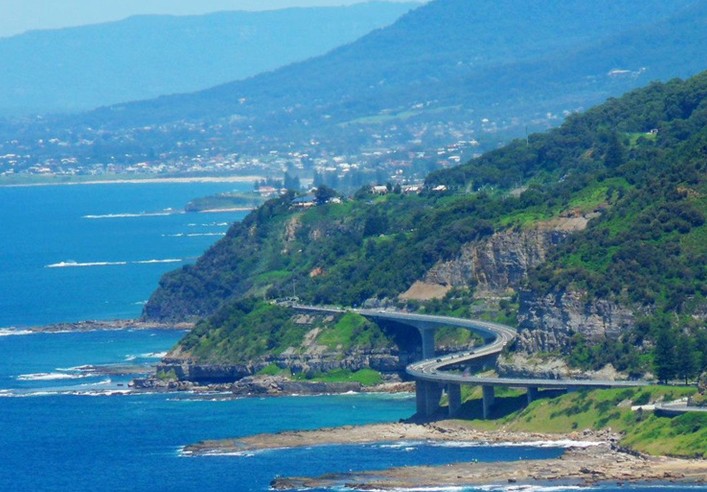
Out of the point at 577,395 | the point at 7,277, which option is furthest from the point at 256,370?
the point at 7,277

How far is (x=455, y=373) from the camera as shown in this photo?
115 meters

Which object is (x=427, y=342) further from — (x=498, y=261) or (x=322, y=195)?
(x=322, y=195)

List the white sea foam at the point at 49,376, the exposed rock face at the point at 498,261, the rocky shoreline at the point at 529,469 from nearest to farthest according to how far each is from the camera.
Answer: the rocky shoreline at the point at 529,469
the white sea foam at the point at 49,376
the exposed rock face at the point at 498,261

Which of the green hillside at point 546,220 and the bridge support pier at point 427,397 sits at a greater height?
the green hillside at point 546,220

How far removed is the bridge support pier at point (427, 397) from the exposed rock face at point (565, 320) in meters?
3.99

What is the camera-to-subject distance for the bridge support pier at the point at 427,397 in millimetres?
112250

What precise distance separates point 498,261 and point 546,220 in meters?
3.20

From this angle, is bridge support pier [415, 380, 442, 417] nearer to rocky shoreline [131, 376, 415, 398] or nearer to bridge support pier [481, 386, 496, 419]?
bridge support pier [481, 386, 496, 419]

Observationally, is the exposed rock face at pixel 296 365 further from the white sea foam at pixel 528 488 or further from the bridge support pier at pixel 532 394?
the white sea foam at pixel 528 488

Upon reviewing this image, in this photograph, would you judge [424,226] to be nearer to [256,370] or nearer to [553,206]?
[553,206]

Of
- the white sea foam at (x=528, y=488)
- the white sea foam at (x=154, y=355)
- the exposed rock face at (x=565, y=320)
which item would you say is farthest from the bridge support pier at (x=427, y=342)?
the white sea foam at (x=528, y=488)

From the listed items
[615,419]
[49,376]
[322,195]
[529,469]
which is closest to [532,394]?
[615,419]

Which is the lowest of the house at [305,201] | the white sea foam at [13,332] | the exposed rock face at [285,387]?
the exposed rock face at [285,387]

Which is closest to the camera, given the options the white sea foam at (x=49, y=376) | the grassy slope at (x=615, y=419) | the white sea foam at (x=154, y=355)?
the grassy slope at (x=615, y=419)
